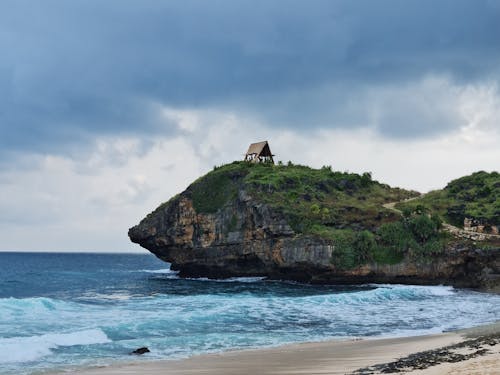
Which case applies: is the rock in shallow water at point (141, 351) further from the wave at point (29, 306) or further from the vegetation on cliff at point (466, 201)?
the vegetation on cliff at point (466, 201)

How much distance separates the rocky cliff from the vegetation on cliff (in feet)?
18.3

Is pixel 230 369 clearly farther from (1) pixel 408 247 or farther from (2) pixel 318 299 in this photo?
(1) pixel 408 247

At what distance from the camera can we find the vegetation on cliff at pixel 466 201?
51.7 m

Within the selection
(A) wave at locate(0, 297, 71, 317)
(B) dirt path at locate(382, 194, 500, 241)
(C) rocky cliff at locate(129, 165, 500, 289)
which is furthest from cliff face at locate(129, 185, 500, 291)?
(A) wave at locate(0, 297, 71, 317)

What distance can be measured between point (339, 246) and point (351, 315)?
19495 mm

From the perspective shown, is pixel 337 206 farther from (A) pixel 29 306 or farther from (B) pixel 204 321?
(A) pixel 29 306

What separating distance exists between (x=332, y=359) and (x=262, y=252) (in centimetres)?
3717

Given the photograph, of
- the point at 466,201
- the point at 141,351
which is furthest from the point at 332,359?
the point at 466,201

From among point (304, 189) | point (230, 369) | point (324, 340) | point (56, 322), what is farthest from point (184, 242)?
point (230, 369)

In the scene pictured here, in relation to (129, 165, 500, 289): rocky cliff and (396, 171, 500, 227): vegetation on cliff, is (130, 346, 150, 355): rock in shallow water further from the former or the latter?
(396, 171, 500, 227): vegetation on cliff

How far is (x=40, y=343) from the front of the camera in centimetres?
1894

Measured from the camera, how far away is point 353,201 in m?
58.5

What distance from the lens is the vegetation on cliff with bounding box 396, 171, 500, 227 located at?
5172cm

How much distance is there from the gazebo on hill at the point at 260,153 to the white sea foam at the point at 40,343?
5053 centimetres
